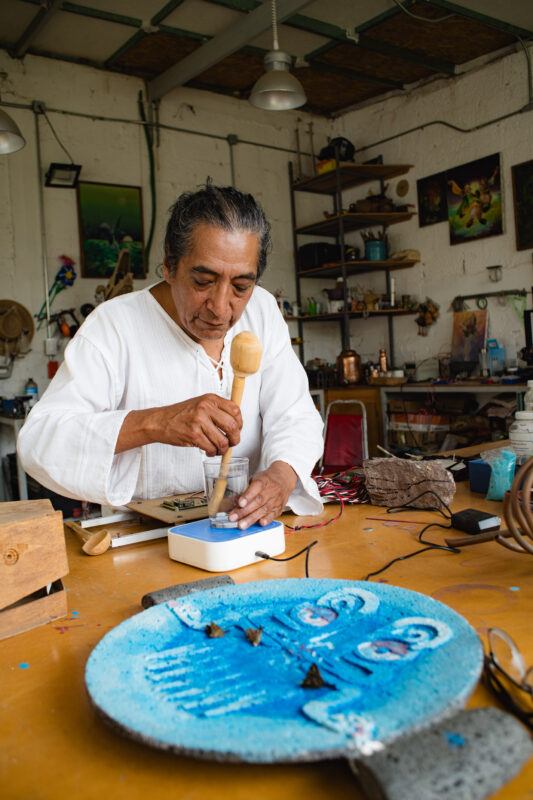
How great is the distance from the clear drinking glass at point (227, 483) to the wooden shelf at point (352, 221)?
4.80 metres

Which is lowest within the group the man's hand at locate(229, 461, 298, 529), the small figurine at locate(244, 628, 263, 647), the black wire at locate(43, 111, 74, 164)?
the small figurine at locate(244, 628, 263, 647)

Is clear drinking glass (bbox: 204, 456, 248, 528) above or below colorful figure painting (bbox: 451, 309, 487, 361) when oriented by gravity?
below

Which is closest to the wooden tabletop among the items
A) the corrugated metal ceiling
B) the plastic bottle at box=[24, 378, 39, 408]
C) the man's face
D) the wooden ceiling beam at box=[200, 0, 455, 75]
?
the man's face

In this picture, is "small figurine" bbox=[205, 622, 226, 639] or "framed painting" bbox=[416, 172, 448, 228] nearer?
"small figurine" bbox=[205, 622, 226, 639]

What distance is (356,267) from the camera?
600 cm

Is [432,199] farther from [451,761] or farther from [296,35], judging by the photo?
[451,761]

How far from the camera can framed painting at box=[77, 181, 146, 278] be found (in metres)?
5.27

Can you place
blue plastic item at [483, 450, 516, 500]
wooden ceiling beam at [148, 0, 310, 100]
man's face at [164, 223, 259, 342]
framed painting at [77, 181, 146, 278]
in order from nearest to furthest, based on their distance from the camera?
man's face at [164, 223, 259, 342], blue plastic item at [483, 450, 516, 500], wooden ceiling beam at [148, 0, 310, 100], framed painting at [77, 181, 146, 278]

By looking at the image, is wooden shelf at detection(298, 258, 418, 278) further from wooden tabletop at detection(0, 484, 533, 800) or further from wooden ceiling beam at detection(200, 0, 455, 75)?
wooden tabletop at detection(0, 484, 533, 800)

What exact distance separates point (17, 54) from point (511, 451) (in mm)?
5034

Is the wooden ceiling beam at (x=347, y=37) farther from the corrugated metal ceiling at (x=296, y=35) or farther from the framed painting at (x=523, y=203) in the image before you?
the framed painting at (x=523, y=203)

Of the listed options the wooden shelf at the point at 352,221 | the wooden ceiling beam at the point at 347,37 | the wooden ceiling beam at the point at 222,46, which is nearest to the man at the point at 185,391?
the wooden ceiling beam at the point at 222,46

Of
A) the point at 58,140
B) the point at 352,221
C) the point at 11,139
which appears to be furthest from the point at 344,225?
the point at 11,139

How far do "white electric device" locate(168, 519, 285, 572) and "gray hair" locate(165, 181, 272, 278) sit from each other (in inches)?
28.2
